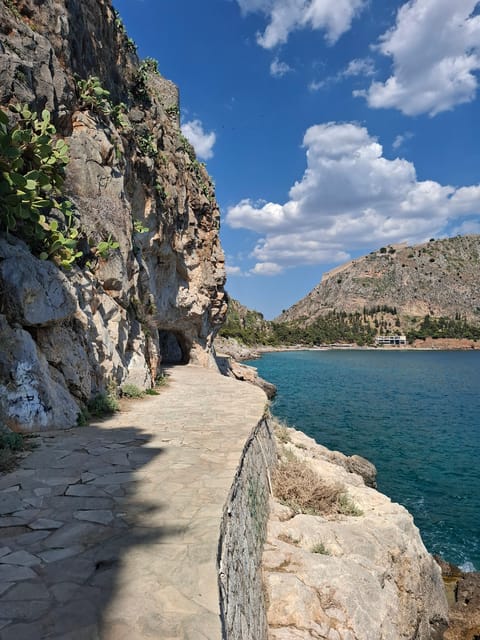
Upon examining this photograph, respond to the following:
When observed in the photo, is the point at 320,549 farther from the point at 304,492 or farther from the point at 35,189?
the point at 35,189

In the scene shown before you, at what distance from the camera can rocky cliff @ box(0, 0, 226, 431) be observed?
25.5 ft

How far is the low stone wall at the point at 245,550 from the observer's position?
3.52 metres

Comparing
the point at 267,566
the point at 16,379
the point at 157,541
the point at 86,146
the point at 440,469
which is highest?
the point at 86,146

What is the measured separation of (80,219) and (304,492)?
9134 millimetres

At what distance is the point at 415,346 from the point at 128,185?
13373 cm

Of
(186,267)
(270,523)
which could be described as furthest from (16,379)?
(186,267)

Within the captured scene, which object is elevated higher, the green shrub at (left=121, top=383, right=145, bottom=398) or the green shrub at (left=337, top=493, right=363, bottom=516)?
the green shrub at (left=121, top=383, right=145, bottom=398)

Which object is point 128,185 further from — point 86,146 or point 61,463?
point 61,463

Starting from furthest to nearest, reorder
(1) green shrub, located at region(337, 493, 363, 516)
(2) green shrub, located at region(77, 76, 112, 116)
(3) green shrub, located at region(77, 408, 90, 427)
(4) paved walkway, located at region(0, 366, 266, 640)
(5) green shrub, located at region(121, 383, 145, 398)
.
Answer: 1. (2) green shrub, located at region(77, 76, 112, 116)
2. (5) green shrub, located at region(121, 383, 145, 398)
3. (1) green shrub, located at region(337, 493, 363, 516)
4. (3) green shrub, located at region(77, 408, 90, 427)
5. (4) paved walkway, located at region(0, 366, 266, 640)

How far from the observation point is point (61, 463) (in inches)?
217

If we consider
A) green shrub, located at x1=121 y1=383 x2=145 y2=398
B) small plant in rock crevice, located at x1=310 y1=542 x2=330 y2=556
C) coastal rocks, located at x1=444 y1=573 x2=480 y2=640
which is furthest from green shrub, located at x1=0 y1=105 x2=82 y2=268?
coastal rocks, located at x1=444 y1=573 x2=480 y2=640

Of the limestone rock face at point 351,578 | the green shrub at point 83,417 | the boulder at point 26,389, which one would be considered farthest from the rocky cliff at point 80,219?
the limestone rock face at point 351,578

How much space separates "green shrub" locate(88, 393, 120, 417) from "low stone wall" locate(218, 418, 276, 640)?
11.9 ft

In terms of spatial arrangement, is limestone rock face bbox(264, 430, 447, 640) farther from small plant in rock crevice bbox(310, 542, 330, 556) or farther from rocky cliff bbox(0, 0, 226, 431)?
rocky cliff bbox(0, 0, 226, 431)
